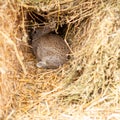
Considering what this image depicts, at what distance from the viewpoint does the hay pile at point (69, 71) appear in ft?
9.80

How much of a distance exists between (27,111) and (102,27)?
2.63ft

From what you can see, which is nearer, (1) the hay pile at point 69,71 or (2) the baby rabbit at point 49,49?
(1) the hay pile at point 69,71

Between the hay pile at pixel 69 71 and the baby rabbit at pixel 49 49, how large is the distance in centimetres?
8

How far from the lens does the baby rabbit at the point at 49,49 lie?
11.5 feet

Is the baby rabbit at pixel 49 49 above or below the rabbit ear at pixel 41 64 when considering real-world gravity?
above

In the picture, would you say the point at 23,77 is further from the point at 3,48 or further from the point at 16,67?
the point at 3,48

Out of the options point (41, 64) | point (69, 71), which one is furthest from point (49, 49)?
point (69, 71)

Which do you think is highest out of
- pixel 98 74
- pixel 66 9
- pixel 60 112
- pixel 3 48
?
pixel 66 9

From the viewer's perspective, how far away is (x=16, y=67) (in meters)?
3.26

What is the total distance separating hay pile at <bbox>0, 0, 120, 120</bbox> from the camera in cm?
299

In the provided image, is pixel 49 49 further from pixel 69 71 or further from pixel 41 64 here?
pixel 69 71

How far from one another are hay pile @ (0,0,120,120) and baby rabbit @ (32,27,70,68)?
0.08m

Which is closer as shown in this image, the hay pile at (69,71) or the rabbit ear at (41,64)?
the hay pile at (69,71)

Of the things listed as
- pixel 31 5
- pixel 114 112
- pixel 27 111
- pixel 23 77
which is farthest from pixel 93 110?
pixel 31 5
